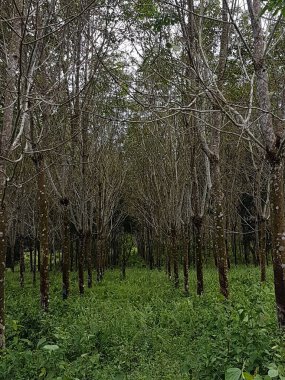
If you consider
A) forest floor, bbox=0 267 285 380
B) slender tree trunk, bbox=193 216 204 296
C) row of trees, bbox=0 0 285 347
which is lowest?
forest floor, bbox=0 267 285 380

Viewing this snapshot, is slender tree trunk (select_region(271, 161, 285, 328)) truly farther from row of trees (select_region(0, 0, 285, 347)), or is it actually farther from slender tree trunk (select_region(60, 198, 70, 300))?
slender tree trunk (select_region(60, 198, 70, 300))

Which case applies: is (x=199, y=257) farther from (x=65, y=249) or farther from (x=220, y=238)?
(x=65, y=249)

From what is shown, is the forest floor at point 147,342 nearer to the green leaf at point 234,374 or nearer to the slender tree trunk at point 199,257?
the green leaf at point 234,374

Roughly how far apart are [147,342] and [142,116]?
916 cm

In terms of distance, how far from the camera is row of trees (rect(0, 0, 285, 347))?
15.4 feet

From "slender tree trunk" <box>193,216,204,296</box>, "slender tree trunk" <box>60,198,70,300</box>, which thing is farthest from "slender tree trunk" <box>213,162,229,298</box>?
"slender tree trunk" <box>60,198,70,300</box>

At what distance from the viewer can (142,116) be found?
14203 millimetres

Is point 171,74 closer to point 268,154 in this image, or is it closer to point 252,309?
point 268,154

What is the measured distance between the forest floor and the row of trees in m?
0.64

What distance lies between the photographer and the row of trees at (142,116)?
4.70 m

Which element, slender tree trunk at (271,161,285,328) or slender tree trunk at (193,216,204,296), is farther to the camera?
slender tree trunk at (193,216,204,296)

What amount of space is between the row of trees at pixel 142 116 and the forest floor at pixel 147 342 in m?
0.64

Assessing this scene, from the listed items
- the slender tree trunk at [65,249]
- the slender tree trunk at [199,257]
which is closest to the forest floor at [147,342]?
the slender tree trunk at [199,257]

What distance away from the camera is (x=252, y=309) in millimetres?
6113
